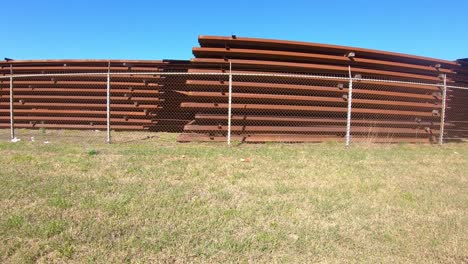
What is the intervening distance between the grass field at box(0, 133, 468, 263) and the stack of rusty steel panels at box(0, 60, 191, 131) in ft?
20.2

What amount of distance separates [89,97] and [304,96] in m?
7.86

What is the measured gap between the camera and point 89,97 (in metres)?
13.6

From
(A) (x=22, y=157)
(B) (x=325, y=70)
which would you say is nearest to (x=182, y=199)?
(A) (x=22, y=157)

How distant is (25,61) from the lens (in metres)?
14.2

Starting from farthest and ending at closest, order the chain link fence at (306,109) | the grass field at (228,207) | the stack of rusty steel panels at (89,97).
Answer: the stack of rusty steel panels at (89,97) < the chain link fence at (306,109) < the grass field at (228,207)

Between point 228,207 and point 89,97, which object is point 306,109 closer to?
point 228,207

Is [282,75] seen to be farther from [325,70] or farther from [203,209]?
[203,209]

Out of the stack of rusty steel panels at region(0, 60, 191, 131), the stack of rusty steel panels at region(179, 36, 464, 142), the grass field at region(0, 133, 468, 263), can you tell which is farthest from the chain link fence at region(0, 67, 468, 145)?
the grass field at region(0, 133, 468, 263)

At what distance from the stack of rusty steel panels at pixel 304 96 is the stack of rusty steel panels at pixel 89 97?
437 cm

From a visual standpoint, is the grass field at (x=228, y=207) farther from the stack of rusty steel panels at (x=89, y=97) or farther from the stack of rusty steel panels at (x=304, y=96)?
the stack of rusty steel panels at (x=89, y=97)

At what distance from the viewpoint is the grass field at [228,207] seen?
342 cm

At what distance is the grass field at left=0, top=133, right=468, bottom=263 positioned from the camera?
342 centimetres

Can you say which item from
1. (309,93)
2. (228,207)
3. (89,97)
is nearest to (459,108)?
(309,93)

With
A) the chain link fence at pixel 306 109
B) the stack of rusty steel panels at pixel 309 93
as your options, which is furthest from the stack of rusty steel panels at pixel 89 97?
the stack of rusty steel panels at pixel 309 93
